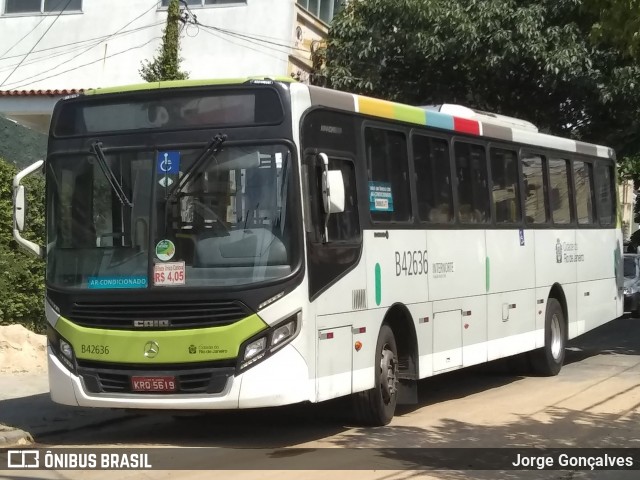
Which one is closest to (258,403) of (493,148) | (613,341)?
(493,148)

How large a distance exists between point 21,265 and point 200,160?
6035 mm

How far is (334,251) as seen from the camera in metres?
9.95

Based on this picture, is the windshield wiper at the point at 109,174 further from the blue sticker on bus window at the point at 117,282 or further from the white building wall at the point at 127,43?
the white building wall at the point at 127,43

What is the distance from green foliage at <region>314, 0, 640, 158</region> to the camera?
68.8 feet

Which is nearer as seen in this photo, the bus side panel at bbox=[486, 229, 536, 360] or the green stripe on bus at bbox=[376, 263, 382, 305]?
the green stripe on bus at bbox=[376, 263, 382, 305]

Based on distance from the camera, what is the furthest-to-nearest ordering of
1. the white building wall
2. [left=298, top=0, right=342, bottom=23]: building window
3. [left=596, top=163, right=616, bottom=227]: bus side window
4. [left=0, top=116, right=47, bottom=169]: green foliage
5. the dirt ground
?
[left=298, top=0, right=342, bottom=23]: building window < the white building wall < [left=596, top=163, right=616, bottom=227]: bus side window < [left=0, top=116, right=47, bottom=169]: green foliage < the dirt ground

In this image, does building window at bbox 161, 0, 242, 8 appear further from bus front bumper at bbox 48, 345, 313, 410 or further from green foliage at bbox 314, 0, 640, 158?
bus front bumper at bbox 48, 345, 313, 410

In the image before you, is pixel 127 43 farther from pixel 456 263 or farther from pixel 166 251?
pixel 166 251

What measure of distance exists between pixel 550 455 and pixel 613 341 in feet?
41.2

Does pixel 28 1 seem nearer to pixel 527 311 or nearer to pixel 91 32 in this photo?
pixel 91 32

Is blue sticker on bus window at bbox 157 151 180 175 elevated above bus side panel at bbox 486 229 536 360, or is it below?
above

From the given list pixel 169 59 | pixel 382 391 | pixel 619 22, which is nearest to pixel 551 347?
pixel 382 391

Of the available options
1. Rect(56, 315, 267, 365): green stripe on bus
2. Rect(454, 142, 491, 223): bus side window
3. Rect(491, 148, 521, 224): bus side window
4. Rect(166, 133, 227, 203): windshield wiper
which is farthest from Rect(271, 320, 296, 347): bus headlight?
Rect(491, 148, 521, 224): bus side window

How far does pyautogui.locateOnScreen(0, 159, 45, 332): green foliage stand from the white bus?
4.49m
